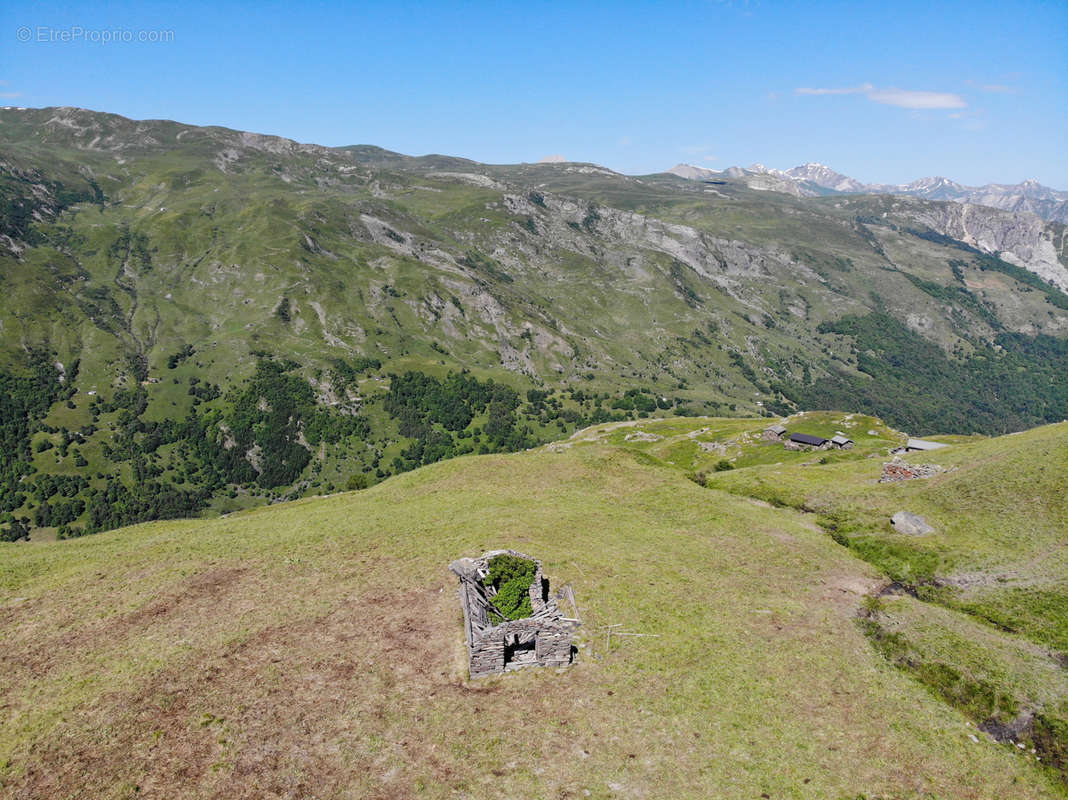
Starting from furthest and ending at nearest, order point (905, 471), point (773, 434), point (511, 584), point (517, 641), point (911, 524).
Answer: point (773, 434)
point (905, 471)
point (911, 524)
point (511, 584)
point (517, 641)

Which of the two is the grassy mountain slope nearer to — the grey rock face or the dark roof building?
the grey rock face

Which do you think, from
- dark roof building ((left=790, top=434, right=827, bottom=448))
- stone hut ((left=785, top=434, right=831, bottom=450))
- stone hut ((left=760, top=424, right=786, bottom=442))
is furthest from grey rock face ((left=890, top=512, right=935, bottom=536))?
stone hut ((left=760, top=424, right=786, bottom=442))

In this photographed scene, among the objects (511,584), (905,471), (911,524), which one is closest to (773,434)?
(905,471)

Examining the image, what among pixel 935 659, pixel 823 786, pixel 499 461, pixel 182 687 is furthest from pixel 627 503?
pixel 182 687

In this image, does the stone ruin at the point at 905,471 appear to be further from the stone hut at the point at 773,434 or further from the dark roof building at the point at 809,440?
the stone hut at the point at 773,434

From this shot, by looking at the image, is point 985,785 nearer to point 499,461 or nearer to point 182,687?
point 182,687

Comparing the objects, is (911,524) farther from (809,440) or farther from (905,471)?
(809,440)
